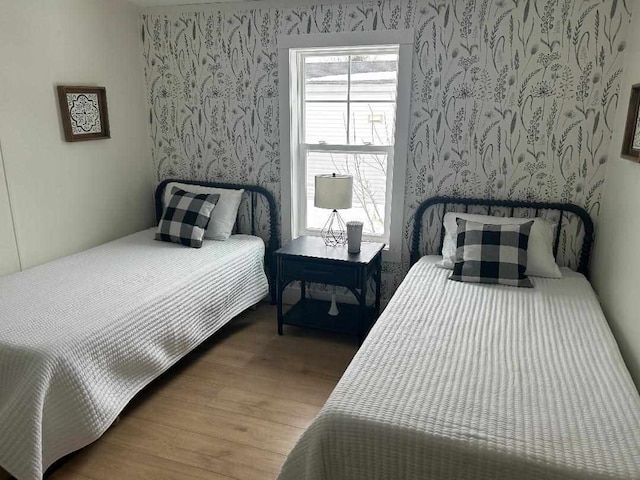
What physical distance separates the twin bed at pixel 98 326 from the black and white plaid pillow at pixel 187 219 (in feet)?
0.24

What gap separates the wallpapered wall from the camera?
2.71m

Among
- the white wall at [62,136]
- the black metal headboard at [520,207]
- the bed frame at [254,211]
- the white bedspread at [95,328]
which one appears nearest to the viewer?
the white bedspread at [95,328]

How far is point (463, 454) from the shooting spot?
1.35 m

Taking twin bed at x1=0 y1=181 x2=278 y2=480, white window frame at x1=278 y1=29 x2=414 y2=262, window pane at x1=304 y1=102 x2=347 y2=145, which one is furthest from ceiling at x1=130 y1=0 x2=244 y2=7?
twin bed at x1=0 y1=181 x2=278 y2=480

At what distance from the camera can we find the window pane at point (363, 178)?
10.8ft

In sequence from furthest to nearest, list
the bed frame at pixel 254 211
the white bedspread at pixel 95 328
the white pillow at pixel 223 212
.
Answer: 1. the bed frame at pixel 254 211
2. the white pillow at pixel 223 212
3. the white bedspread at pixel 95 328

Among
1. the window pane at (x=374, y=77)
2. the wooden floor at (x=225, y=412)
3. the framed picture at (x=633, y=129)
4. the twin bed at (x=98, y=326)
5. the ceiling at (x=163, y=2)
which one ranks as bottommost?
the wooden floor at (x=225, y=412)

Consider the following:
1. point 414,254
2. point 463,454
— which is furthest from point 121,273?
point 463,454

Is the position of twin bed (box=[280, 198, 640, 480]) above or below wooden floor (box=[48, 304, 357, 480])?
above

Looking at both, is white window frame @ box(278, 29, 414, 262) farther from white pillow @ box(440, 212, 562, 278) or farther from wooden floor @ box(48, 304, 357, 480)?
wooden floor @ box(48, 304, 357, 480)

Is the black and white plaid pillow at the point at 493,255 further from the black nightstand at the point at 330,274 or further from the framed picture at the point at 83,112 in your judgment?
the framed picture at the point at 83,112

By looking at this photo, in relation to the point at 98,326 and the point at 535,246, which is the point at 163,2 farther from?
the point at 535,246

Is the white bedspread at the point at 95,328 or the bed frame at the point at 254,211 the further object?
the bed frame at the point at 254,211

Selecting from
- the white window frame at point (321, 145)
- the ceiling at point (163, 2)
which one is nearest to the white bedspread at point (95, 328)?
the white window frame at point (321, 145)
